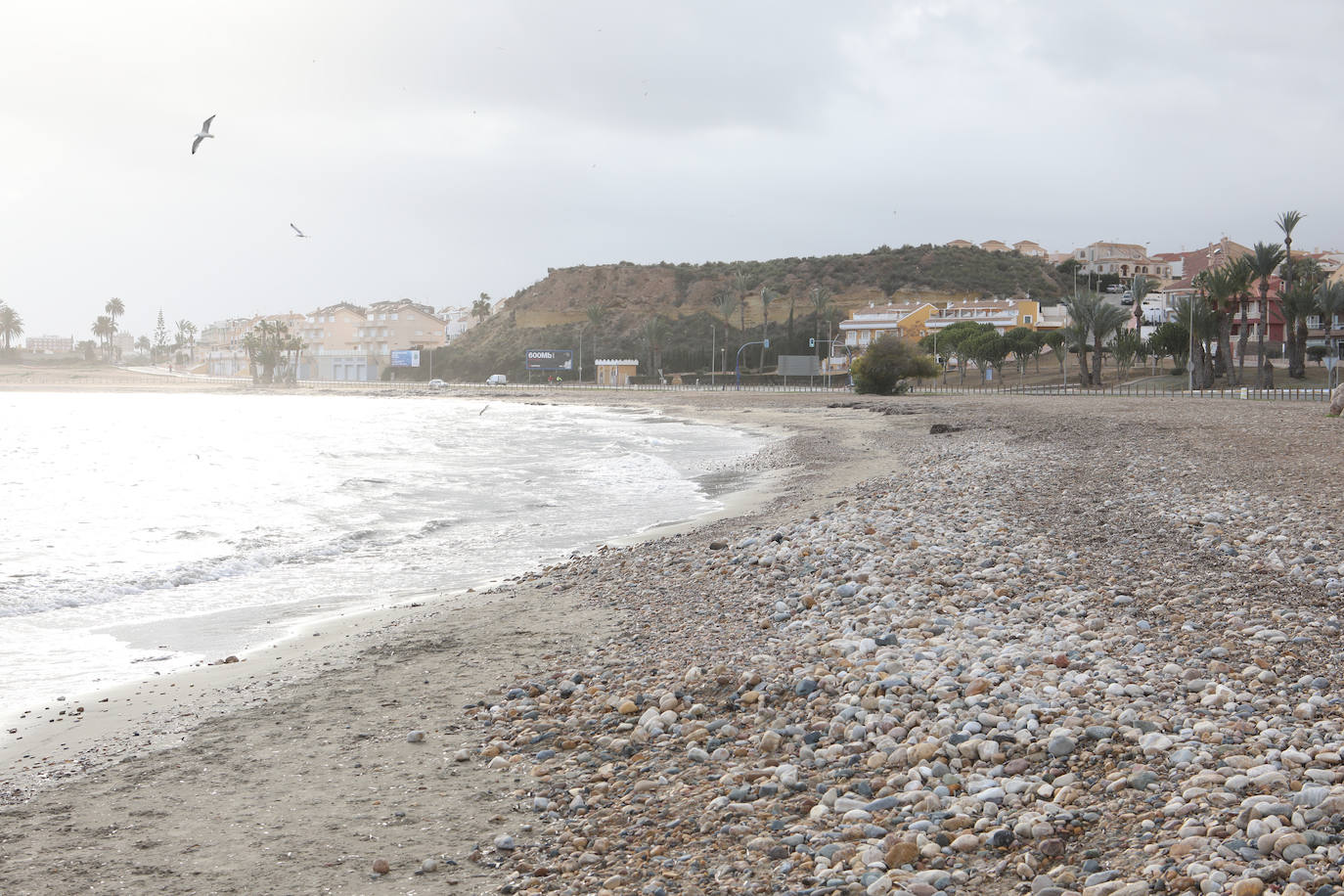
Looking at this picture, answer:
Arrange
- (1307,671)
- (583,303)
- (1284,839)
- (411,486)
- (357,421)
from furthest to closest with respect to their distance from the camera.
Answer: (583,303), (357,421), (411,486), (1307,671), (1284,839)

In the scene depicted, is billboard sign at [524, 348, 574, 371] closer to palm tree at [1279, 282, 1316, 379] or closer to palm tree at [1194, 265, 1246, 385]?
palm tree at [1194, 265, 1246, 385]

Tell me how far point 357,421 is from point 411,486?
36.2 m

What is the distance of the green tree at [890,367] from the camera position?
6800cm

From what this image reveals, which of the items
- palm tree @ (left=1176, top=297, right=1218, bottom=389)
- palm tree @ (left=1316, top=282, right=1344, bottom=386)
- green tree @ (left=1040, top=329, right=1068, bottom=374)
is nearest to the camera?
palm tree @ (left=1176, top=297, right=1218, bottom=389)

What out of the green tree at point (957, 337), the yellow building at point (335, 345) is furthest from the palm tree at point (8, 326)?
the green tree at point (957, 337)

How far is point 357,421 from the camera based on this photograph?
57875 mm

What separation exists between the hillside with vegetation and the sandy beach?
106018 millimetres

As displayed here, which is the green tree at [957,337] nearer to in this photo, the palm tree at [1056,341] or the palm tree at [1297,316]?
the palm tree at [1056,341]

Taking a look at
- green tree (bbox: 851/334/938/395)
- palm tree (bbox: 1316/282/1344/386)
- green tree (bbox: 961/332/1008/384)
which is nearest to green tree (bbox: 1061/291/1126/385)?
green tree (bbox: 961/332/1008/384)

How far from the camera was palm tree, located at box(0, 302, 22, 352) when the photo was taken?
190 m

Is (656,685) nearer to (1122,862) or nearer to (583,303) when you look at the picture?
(1122,862)

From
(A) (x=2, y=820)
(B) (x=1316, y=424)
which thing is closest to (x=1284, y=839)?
(A) (x=2, y=820)

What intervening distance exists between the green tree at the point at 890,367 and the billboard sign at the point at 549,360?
205 feet

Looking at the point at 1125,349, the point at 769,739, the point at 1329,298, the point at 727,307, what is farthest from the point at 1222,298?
→ the point at 727,307
